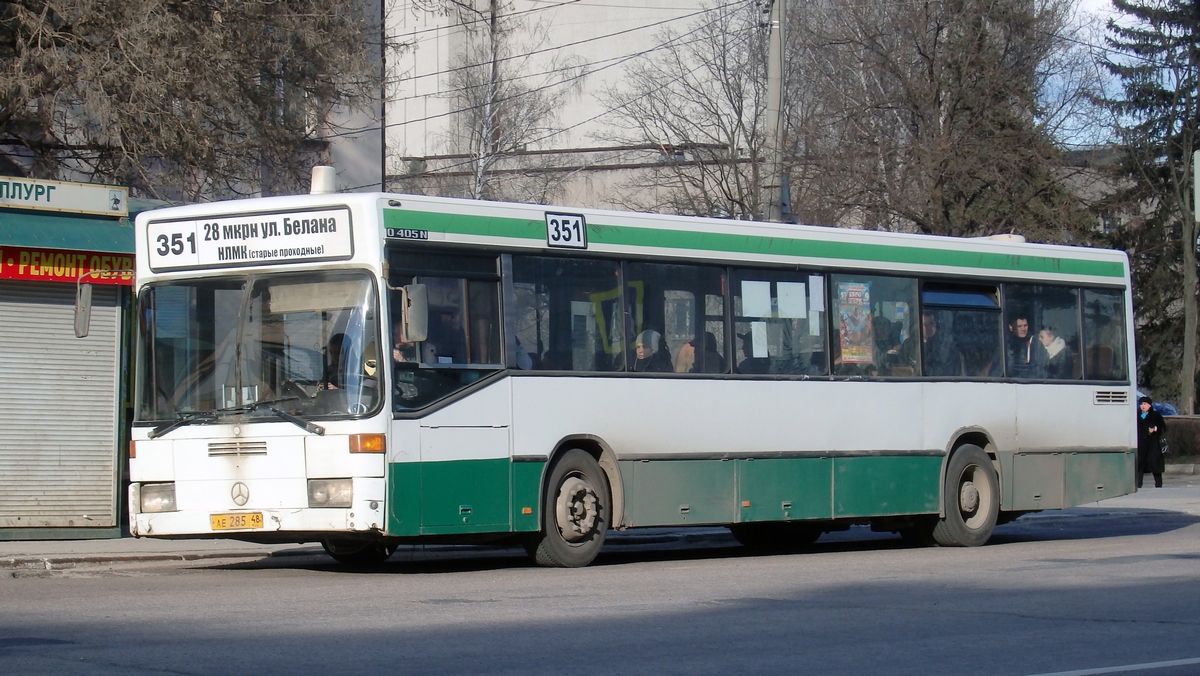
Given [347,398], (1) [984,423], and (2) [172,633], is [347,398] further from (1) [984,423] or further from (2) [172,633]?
(1) [984,423]

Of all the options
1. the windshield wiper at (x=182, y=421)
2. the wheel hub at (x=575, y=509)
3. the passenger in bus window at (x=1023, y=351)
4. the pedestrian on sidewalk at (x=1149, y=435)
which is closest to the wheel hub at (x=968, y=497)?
the passenger in bus window at (x=1023, y=351)

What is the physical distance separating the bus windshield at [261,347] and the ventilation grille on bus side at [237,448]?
0.74 ft

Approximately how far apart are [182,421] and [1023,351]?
9.41 meters

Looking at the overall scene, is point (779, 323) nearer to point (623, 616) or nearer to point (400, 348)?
point (400, 348)

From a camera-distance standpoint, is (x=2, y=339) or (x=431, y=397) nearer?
(x=431, y=397)

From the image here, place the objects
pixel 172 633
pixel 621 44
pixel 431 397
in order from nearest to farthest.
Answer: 1. pixel 172 633
2. pixel 431 397
3. pixel 621 44

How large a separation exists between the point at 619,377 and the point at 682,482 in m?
1.19

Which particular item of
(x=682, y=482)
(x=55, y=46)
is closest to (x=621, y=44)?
(x=55, y=46)

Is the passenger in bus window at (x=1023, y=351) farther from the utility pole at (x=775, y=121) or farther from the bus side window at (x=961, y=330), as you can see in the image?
the utility pole at (x=775, y=121)

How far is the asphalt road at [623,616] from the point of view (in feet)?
25.7

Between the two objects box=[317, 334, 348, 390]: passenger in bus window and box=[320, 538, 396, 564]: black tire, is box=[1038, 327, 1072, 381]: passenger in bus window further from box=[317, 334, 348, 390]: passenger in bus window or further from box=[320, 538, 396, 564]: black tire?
box=[317, 334, 348, 390]: passenger in bus window

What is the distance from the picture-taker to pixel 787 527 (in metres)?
17.1

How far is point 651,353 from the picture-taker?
45.9 ft

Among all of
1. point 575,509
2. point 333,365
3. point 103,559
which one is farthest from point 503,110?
point 333,365
